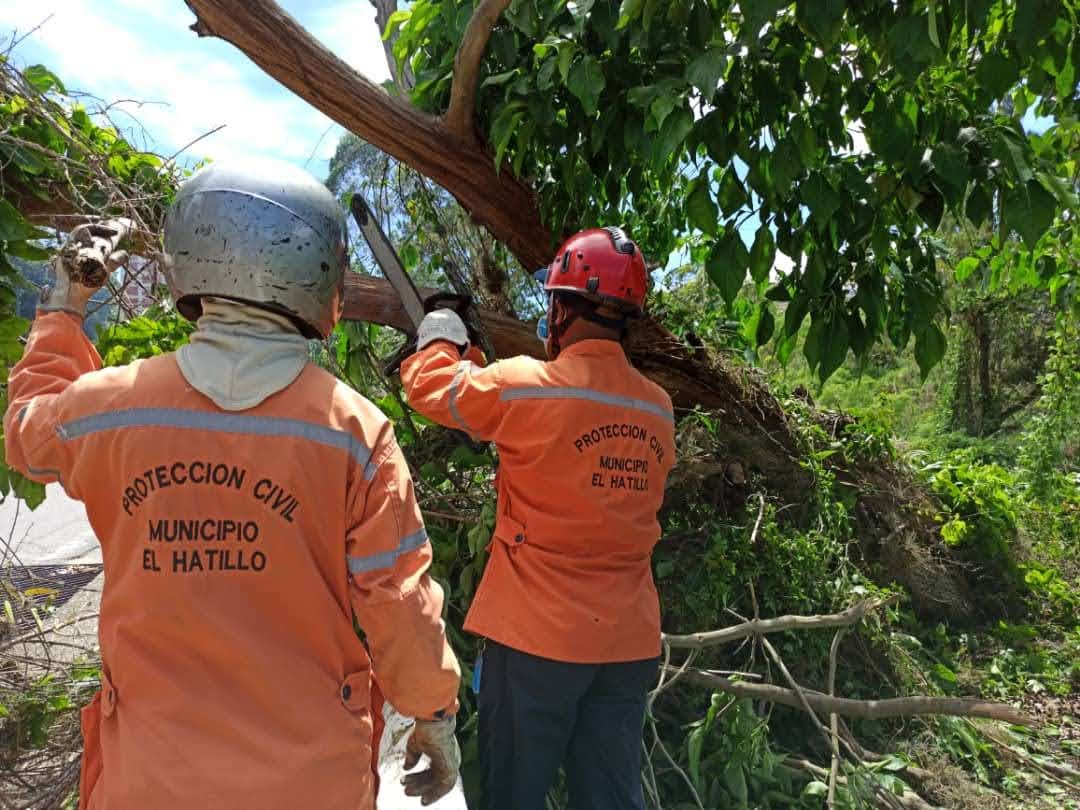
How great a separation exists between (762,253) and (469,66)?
Result: 4.74 ft

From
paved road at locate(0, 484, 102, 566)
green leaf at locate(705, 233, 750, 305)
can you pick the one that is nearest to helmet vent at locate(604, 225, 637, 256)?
green leaf at locate(705, 233, 750, 305)

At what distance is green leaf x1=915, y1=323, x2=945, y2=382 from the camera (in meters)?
2.34

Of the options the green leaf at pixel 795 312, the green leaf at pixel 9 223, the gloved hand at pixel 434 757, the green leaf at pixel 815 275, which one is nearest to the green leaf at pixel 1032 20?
the green leaf at pixel 815 275

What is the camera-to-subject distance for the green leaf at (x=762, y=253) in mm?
2273

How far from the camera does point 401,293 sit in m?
2.88

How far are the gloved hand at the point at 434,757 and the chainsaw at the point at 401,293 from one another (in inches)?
53.9

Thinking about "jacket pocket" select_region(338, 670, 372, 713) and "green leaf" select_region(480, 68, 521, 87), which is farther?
"green leaf" select_region(480, 68, 521, 87)

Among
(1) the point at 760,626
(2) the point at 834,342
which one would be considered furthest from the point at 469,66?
(1) the point at 760,626

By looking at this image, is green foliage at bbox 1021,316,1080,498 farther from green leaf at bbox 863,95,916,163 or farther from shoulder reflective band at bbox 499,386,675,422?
shoulder reflective band at bbox 499,386,675,422

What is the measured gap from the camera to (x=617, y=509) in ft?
7.65

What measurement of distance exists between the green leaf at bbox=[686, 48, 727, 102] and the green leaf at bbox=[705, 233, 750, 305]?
56 cm

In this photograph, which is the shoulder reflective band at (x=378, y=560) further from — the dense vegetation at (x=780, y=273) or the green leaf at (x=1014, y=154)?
the green leaf at (x=1014, y=154)

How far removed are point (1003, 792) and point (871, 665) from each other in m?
0.80

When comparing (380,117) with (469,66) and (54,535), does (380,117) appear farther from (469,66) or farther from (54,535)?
(54,535)
